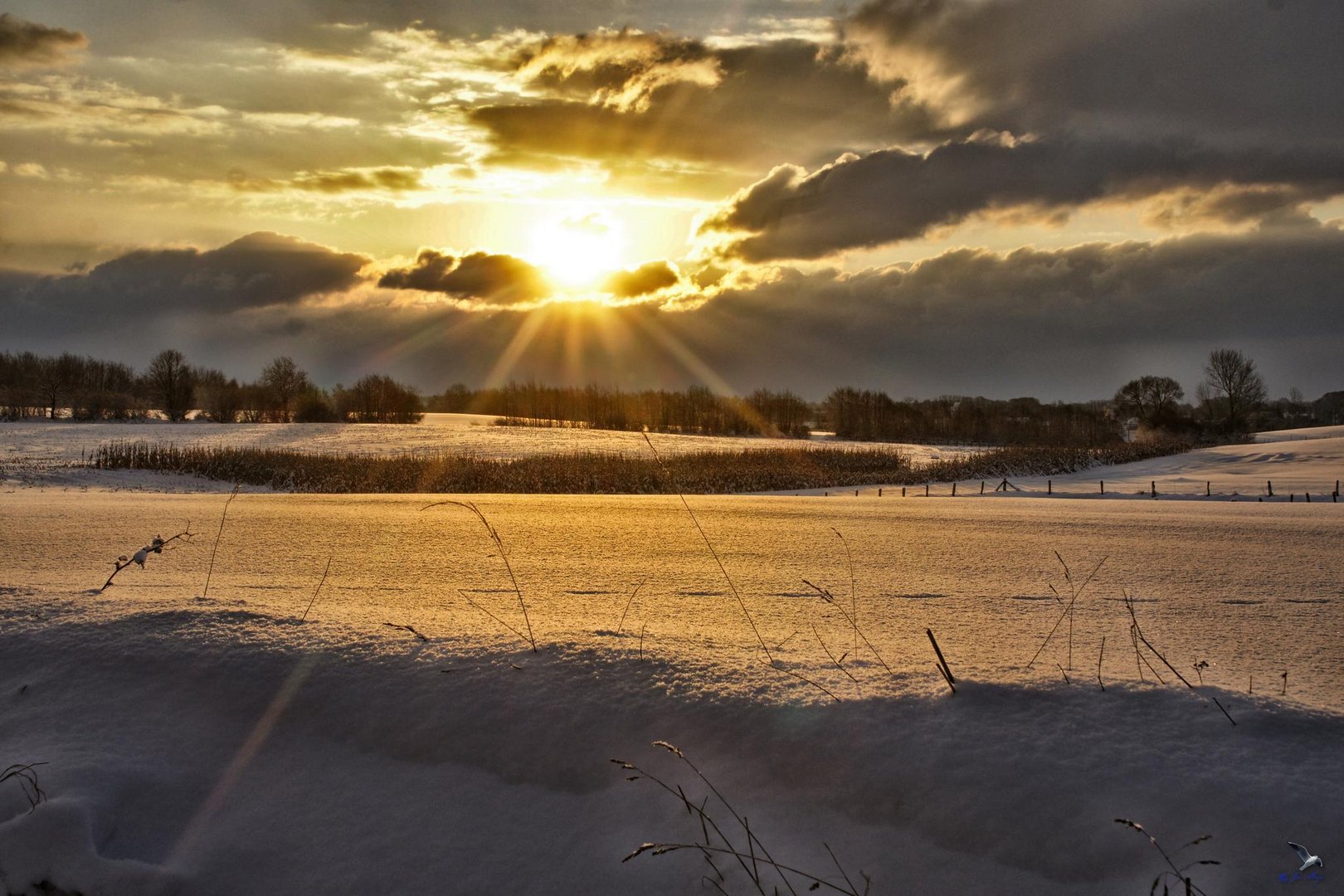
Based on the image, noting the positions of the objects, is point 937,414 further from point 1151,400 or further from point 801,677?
point 801,677

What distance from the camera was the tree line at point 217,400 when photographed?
229 feet

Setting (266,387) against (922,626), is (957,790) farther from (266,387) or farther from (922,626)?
(266,387)

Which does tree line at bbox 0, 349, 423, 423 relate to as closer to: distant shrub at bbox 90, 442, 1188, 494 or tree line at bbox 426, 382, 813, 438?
tree line at bbox 426, 382, 813, 438

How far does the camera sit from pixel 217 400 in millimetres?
71062

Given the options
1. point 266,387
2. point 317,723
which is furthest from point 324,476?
point 266,387

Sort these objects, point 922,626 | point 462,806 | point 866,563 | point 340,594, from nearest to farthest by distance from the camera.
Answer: point 462,806 < point 922,626 < point 340,594 < point 866,563

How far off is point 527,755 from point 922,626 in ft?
9.22

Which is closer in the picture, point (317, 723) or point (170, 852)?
point (170, 852)

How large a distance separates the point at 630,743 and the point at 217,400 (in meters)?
79.1

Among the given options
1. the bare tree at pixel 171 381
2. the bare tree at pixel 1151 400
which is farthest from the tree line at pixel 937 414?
the bare tree at pixel 171 381

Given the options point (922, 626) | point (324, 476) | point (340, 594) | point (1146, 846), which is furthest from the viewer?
point (324, 476)

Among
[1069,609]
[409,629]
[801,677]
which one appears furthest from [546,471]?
[801,677]

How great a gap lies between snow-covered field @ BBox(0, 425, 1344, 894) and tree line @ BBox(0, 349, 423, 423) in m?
72.8

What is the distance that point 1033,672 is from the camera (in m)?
3.77
